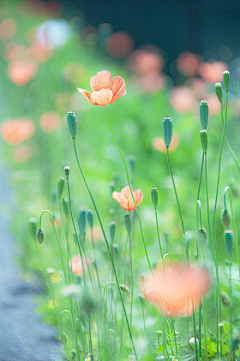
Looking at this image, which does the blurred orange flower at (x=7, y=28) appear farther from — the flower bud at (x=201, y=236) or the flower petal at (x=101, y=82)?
the flower bud at (x=201, y=236)

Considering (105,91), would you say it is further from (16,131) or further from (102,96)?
(16,131)

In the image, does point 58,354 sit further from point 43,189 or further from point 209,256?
point 43,189

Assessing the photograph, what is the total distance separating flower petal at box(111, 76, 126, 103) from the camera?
75 cm

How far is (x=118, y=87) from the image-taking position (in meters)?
0.75

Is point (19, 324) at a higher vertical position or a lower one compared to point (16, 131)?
lower

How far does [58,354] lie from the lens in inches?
37.8

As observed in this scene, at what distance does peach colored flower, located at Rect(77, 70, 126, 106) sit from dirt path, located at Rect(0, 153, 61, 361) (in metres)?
0.53

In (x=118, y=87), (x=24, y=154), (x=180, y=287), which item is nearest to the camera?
(x=180, y=287)

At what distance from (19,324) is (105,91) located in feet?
2.09

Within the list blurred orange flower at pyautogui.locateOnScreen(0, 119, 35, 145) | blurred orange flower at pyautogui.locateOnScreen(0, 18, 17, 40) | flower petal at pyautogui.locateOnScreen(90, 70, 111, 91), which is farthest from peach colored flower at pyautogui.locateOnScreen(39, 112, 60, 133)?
blurred orange flower at pyautogui.locateOnScreen(0, 18, 17, 40)

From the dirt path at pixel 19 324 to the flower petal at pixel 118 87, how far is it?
545 mm

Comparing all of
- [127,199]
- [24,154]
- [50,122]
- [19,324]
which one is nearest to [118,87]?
[127,199]

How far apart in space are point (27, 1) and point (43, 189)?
3525mm

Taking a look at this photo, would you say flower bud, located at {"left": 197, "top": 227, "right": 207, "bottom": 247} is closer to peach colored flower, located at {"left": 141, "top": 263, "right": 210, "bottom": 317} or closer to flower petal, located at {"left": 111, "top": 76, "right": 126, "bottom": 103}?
peach colored flower, located at {"left": 141, "top": 263, "right": 210, "bottom": 317}
